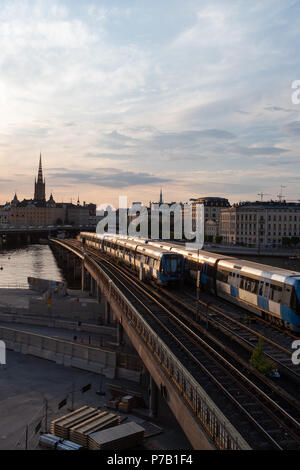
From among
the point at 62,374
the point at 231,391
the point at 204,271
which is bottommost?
the point at 62,374

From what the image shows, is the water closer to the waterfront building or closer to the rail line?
the waterfront building

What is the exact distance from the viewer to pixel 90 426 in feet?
64.4

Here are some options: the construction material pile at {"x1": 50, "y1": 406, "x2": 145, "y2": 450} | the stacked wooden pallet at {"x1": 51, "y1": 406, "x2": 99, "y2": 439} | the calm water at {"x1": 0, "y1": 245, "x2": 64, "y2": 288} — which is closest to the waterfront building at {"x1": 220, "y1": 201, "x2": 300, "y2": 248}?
the calm water at {"x1": 0, "y1": 245, "x2": 64, "y2": 288}

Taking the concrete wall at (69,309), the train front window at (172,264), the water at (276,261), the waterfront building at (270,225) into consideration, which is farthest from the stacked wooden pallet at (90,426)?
the waterfront building at (270,225)

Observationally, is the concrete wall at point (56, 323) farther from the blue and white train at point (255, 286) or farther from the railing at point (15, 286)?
the railing at point (15, 286)

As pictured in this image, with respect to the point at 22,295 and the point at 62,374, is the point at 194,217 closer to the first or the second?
the point at 22,295

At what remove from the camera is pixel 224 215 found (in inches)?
5536

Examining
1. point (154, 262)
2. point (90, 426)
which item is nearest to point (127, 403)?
point (90, 426)

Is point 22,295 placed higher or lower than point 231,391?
lower

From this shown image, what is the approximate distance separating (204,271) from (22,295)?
34113 millimetres

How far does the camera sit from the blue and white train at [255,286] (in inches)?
823

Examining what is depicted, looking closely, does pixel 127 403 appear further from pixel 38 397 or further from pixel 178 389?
pixel 178 389
